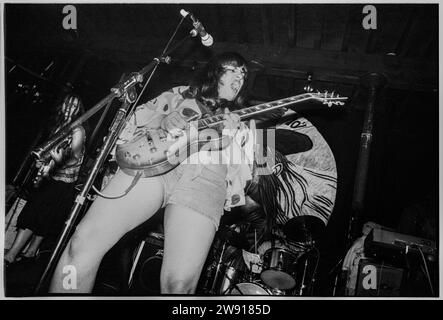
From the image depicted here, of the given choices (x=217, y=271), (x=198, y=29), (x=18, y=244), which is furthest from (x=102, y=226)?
(x=198, y=29)

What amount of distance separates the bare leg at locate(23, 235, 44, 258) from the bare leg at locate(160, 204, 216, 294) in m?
0.75

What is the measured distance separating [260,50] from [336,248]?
1.38 meters

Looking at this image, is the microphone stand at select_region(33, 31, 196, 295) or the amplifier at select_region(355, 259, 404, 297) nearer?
the microphone stand at select_region(33, 31, 196, 295)

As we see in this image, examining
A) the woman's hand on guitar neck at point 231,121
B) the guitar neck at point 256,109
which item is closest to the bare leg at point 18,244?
the guitar neck at point 256,109

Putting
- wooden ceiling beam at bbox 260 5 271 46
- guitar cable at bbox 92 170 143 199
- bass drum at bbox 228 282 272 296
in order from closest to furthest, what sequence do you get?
1. guitar cable at bbox 92 170 143 199
2. bass drum at bbox 228 282 272 296
3. wooden ceiling beam at bbox 260 5 271 46

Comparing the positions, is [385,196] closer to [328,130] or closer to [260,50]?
[328,130]

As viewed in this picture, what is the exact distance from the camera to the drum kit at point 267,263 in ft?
6.02

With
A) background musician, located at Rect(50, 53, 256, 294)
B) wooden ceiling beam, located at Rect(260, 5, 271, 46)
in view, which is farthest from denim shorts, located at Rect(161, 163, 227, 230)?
wooden ceiling beam, located at Rect(260, 5, 271, 46)

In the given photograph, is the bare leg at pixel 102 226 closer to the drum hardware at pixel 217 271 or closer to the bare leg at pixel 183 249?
the bare leg at pixel 183 249

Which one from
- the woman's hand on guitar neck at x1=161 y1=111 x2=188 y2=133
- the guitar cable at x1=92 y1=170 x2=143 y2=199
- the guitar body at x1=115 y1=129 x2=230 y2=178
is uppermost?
the woman's hand on guitar neck at x1=161 y1=111 x2=188 y2=133

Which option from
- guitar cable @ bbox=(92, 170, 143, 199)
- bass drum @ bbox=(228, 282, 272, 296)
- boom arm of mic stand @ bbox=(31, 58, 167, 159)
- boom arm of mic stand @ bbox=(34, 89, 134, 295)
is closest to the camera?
boom arm of mic stand @ bbox=(34, 89, 134, 295)

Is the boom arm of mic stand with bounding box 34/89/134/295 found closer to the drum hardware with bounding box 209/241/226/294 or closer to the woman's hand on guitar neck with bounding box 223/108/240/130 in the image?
the woman's hand on guitar neck with bounding box 223/108/240/130

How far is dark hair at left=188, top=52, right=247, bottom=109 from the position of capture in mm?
1911

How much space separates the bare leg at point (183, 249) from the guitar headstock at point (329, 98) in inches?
38.1
